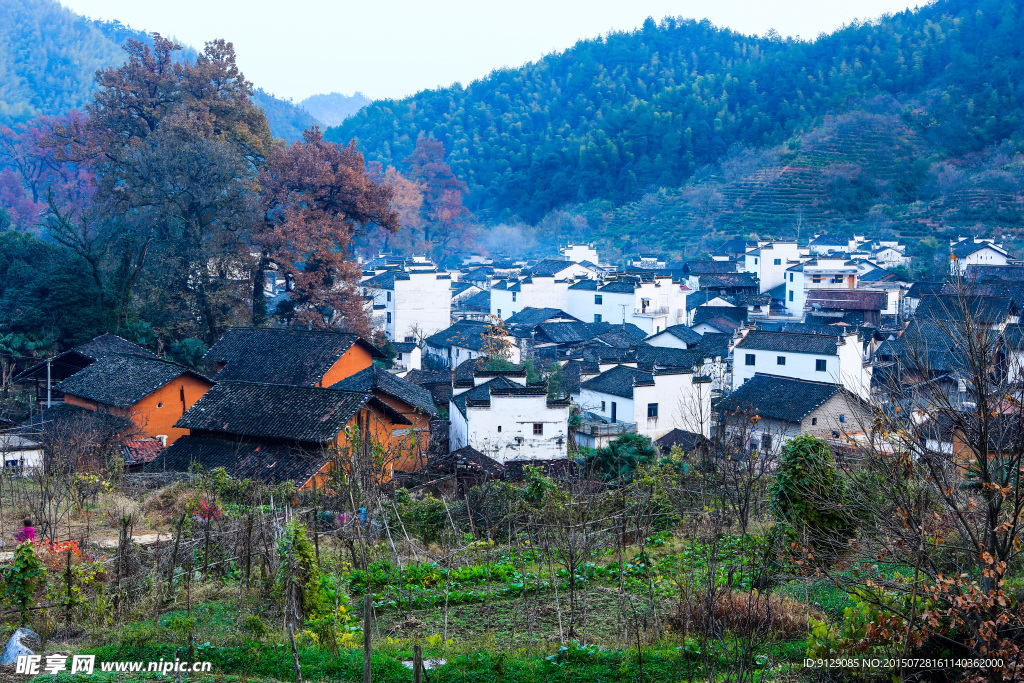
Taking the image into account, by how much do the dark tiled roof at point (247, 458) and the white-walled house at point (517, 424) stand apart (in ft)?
11.6

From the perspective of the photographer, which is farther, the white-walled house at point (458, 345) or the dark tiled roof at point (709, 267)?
the dark tiled roof at point (709, 267)

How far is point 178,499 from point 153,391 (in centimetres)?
720

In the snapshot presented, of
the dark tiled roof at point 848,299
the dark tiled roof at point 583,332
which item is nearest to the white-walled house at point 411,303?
the dark tiled roof at point 583,332

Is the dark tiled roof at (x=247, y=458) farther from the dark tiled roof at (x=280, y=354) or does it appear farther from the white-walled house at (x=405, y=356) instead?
the white-walled house at (x=405, y=356)

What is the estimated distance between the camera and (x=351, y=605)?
6492 millimetres

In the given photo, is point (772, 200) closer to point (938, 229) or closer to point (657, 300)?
point (938, 229)

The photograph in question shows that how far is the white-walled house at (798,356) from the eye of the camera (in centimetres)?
2130

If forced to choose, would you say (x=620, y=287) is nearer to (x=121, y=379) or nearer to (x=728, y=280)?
(x=728, y=280)

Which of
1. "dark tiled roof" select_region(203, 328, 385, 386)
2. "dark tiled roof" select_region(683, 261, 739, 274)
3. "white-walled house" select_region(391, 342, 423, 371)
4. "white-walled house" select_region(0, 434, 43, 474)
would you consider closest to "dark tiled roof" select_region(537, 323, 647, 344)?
"white-walled house" select_region(391, 342, 423, 371)

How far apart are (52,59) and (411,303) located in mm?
73168

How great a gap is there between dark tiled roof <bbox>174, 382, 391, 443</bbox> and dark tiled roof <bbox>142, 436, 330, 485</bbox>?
7.8 inches

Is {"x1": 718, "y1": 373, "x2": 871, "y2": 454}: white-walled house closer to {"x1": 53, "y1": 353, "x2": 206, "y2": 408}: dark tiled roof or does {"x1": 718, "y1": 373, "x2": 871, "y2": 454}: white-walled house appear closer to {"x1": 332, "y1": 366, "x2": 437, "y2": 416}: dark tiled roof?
{"x1": 332, "y1": 366, "x2": 437, "y2": 416}: dark tiled roof

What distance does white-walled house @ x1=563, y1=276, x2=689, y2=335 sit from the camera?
3319cm

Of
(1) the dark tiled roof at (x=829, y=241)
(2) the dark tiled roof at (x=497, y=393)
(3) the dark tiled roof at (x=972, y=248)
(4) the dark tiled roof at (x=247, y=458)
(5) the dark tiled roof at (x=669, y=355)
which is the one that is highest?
(1) the dark tiled roof at (x=829, y=241)
